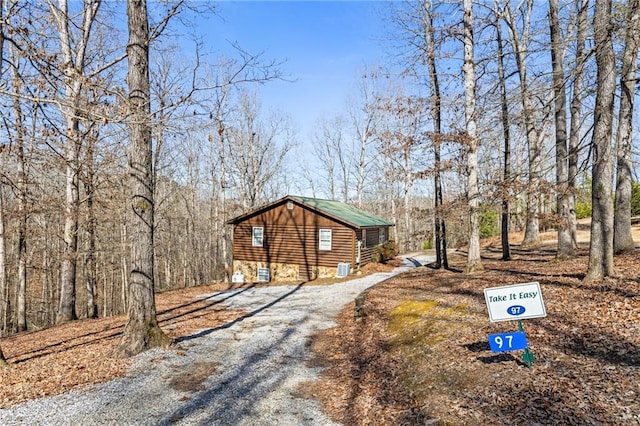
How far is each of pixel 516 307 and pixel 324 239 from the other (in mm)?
16926

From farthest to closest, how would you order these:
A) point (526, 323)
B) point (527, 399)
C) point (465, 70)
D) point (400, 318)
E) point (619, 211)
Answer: point (465, 70) < point (619, 211) < point (400, 318) < point (526, 323) < point (527, 399)

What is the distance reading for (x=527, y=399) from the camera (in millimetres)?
4125

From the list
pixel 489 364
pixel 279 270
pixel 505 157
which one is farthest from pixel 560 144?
pixel 279 270

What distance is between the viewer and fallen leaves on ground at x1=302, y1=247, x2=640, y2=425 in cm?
397

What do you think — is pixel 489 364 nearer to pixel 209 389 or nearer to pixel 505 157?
pixel 209 389

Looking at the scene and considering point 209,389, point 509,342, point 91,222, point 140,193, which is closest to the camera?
point 509,342

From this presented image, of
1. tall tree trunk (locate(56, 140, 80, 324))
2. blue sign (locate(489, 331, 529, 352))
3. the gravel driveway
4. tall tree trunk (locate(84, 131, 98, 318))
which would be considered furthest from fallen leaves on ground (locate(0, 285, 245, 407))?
blue sign (locate(489, 331, 529, 352))

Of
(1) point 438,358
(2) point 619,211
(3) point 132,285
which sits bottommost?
(1) point 438,358

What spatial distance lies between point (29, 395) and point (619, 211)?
1393 centimetres

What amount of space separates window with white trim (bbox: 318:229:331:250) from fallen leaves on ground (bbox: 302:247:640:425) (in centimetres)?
1218

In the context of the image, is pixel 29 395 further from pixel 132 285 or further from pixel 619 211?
→ pixel 619 211

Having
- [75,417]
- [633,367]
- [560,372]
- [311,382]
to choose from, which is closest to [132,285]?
[75,417]

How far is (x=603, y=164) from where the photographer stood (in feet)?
24.1

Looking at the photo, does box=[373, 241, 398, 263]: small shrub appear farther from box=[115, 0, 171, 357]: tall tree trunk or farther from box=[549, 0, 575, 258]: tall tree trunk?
box=[115, 0, 171, 357]: tall tree trunk
